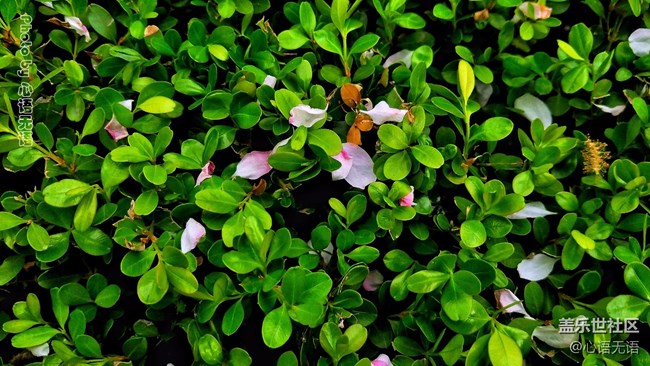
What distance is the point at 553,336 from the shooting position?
0.81 metres

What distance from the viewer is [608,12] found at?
1.02 m

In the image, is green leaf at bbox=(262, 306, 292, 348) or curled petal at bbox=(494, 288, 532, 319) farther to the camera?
curled petal at bbox=(494, 288, 532, 319)

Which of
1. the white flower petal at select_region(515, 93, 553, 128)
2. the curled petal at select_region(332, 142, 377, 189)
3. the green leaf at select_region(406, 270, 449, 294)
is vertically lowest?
the green leaf at select_region(406, 270, 449, 294)

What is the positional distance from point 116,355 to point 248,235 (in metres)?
0.30

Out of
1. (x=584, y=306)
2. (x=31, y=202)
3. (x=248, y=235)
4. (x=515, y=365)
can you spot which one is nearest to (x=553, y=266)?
(x=584, y=306)

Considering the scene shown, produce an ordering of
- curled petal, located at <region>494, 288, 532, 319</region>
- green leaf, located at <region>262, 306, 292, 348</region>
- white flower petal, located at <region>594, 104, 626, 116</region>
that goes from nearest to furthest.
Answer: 1. green leaf, located at <region>262, 306, 292, 348</region>
2. curled petal, located at <region>494, 288, 532, 319</region>
3. white flower petal, located at <region>594, 104, 626, 116</region>

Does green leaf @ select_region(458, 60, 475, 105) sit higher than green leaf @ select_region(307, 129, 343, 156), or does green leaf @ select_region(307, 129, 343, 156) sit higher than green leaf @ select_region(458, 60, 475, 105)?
green leaf @ select_region(458, 60, 475, 105)

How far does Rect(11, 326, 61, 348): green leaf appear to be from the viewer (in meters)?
0.80

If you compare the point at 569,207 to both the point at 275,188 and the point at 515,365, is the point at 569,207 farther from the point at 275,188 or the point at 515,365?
the point at 275,188

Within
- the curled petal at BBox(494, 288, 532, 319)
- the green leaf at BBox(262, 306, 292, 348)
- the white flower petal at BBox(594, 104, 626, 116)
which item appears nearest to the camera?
the green leaf at BBox(262, 306, 292, 348)

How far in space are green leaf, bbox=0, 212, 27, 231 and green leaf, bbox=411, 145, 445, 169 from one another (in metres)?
0.58

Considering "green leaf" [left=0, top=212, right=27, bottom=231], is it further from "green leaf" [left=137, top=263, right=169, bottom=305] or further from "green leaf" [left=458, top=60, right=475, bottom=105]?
"green leaf" [left=458, top=60, right=475, bottom=105]

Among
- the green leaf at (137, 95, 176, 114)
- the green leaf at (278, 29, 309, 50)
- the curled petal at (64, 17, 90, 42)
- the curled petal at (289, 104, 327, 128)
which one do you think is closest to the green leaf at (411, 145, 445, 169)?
the curled petal at (289, 104, 327, 128)

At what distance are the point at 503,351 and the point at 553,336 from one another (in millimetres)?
102
